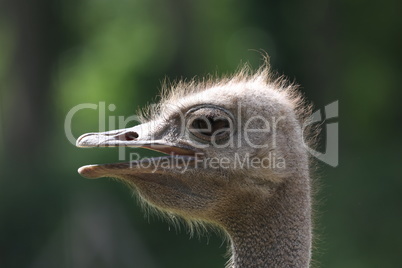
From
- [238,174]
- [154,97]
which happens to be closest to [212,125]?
[238,174]

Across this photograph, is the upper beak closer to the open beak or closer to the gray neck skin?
the open beak

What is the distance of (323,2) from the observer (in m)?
14.3

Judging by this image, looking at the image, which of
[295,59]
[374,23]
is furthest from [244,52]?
[374,23]

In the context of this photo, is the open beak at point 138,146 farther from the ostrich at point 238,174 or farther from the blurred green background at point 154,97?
the blurred green background at point 154,97

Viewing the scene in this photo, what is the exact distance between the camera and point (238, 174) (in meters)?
4.52

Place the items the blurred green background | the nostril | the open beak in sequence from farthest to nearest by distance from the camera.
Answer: the blurred green background
the nostril
the open beak

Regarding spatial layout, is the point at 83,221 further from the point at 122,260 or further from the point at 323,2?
the point at 323,2

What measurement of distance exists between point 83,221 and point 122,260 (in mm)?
881

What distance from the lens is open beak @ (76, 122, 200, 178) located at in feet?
14.1

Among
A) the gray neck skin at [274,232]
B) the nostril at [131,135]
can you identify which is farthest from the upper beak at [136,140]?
the gray neck skin at [274,232]

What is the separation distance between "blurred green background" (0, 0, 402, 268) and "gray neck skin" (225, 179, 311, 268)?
3366 mm

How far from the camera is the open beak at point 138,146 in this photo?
429 cm

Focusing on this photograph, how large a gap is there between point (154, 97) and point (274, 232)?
8218 mm

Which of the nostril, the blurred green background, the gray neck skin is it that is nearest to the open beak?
the nostril
